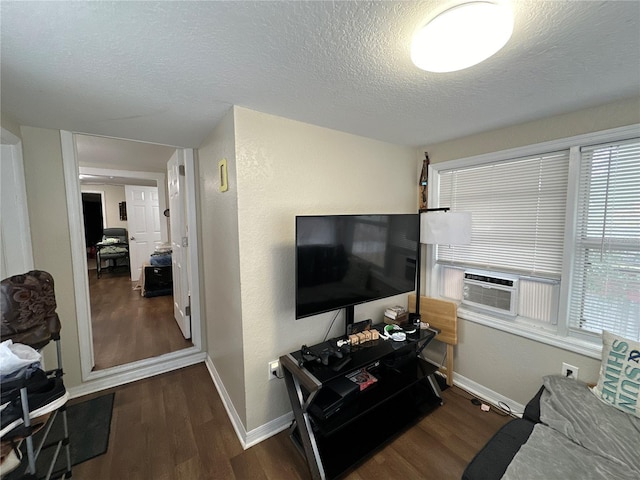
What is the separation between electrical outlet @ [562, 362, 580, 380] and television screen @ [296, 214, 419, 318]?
3.64 feet

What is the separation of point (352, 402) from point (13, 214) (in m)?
2.69

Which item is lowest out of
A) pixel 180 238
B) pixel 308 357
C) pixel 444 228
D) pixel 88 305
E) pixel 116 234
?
pixel 308 357

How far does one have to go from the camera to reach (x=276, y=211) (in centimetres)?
175

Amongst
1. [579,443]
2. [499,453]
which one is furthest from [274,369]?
[579,443]

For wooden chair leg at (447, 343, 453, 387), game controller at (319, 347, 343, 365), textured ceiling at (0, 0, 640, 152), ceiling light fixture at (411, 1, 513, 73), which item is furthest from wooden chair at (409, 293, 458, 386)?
ceiling light fixture at (411, 1, 513, 73)

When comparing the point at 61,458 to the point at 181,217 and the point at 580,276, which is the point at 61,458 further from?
the point at 580,276

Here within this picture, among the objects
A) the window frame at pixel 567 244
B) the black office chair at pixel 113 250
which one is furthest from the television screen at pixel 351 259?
the black office chair at pixel 113 250

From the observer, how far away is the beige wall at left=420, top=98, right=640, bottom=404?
5.32 feet

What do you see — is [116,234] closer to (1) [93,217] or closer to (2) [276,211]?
(1) [93,217]

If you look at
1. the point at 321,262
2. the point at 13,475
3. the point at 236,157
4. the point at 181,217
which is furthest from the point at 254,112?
the point at 13,475

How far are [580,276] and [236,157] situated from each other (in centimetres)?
241

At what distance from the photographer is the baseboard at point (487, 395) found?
1.98m

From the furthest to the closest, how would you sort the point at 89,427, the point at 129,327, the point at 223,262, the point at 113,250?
the point at 113,250, the point at 129,327, the point at 223,262, the point at 89,427

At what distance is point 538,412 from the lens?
1.48 meters
